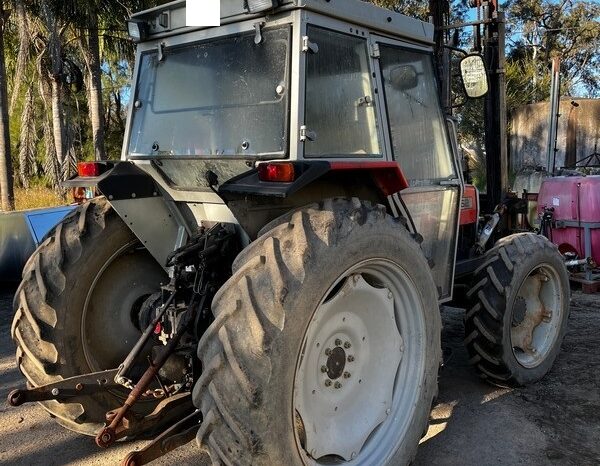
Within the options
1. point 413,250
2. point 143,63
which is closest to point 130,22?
point 143,63

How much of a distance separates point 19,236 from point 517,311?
6.72 metres

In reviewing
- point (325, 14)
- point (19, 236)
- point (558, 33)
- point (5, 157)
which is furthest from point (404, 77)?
point (558, 33)

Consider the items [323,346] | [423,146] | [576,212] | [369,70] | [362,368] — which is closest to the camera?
[323,346]

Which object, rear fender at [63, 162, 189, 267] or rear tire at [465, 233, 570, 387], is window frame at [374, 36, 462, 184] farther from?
rear fender at [63, 162, 189, 267]

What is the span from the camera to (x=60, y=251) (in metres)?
3.13

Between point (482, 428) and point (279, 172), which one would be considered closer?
point (279, 172)

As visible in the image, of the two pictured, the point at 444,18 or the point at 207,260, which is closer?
the point at 207,260

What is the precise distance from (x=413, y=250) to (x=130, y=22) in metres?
2.28

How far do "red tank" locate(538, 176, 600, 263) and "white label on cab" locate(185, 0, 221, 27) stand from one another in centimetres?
531

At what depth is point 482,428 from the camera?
11.9ft

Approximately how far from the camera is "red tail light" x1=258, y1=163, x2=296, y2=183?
2424mm

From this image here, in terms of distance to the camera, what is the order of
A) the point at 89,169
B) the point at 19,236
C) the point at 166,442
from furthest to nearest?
the point at 19,236
the point at 89,169
the point at 166,442

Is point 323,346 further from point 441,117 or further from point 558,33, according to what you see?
point 558,33

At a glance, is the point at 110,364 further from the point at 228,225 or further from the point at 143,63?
the point at 143,63
